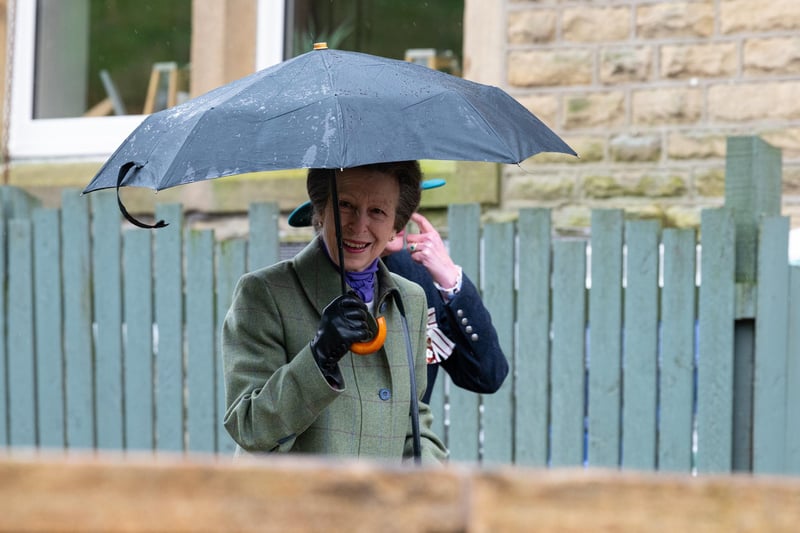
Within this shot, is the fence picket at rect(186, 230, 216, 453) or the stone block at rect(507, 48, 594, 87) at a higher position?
the stone block at rect(507, 48, 594, 87)

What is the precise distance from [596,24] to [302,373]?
378 cm

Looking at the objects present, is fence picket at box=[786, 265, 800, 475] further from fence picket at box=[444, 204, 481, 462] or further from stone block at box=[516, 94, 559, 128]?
stone block at box=[516, 94, 559, 128]

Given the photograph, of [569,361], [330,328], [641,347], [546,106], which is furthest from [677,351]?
[330,328]

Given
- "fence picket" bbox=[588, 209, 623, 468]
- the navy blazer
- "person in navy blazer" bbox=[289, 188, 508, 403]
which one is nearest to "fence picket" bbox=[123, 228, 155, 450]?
"fence picket" bbox=[588, 209, 623, 468]

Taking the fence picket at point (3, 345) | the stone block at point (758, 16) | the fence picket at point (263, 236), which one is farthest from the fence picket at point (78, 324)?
the stone block at point (758, 16)

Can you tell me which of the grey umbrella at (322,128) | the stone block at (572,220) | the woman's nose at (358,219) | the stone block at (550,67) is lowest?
the woman's nose at (358,219)

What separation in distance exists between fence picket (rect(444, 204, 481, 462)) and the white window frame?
2361 mm

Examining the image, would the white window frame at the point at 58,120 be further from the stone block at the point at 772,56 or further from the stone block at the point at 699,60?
the stone block at the point at 772,56

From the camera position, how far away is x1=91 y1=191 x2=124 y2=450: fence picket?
4.97m

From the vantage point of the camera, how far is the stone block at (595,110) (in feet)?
17.9

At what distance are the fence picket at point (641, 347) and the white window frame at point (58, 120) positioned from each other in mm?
2928

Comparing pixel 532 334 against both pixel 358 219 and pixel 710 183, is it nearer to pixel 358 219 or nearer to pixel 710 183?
pixel 710 183

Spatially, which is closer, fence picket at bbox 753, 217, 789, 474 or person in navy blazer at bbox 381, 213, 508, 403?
person in navy blazer at bbox 381, 213, 508, 403

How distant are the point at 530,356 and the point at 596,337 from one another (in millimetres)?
276
